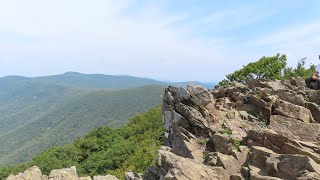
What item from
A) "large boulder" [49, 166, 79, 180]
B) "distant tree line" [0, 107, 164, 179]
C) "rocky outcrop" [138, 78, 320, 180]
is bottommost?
"distant tree line" [0, 107, 164, 179]

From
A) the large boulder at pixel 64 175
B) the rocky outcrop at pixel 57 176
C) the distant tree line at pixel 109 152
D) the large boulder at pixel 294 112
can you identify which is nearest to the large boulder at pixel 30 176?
the rocky outcrop at pixel 57 176

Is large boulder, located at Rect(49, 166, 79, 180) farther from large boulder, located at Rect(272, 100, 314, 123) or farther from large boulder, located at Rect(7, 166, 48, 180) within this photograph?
large boulder, located at Rect(272, 100, 314, 123)

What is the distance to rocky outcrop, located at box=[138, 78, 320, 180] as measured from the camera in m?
18.5

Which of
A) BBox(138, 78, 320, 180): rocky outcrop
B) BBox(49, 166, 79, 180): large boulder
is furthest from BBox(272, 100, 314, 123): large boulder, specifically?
BBox(49, 166, 79, 180): large boulder

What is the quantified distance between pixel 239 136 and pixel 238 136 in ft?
0.25

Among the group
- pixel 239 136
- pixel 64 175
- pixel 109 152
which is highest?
pixel 239 136

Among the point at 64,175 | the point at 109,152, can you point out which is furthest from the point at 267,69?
the point at 64,175

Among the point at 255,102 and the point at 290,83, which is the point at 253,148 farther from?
the point at 290,83

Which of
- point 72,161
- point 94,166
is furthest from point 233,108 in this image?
point 72,161

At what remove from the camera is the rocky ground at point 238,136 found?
728 inches

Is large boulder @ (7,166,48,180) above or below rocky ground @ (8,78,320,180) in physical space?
below

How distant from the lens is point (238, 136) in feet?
77.4

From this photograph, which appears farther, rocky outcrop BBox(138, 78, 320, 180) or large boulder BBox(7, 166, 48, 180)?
large boulder BBox(7, 166, 48, 180)

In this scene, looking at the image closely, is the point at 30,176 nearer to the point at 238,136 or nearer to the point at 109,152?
the point at 238,136
